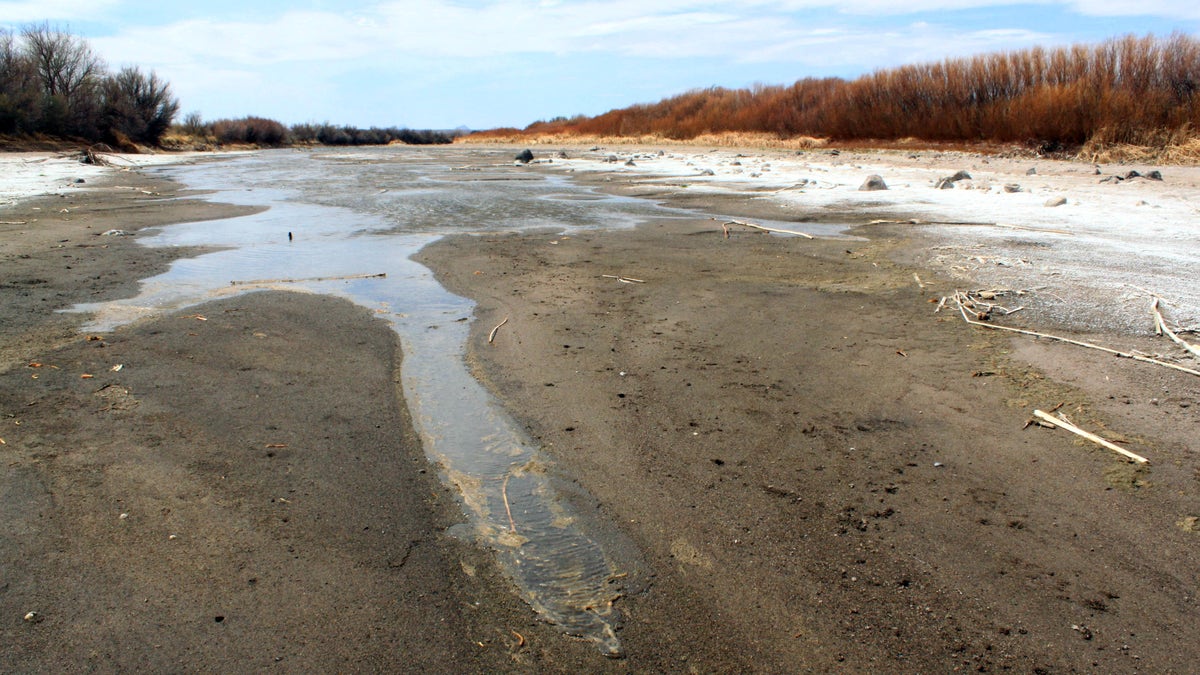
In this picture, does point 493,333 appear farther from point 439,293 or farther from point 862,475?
point 862,475

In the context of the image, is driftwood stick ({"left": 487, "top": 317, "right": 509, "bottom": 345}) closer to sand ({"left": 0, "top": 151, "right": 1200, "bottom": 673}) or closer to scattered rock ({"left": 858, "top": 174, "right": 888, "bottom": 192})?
sand ({"left": 0, "top": 151, "right": 1200, "bottom": 673})

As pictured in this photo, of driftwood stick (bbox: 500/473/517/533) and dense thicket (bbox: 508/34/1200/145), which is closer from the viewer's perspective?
driftwood stick (bbox: 500/473/517/533)

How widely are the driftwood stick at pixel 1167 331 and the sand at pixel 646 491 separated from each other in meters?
0.20

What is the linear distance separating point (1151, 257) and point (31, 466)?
26.6 feet

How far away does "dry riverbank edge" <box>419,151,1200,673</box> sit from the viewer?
7.56ft

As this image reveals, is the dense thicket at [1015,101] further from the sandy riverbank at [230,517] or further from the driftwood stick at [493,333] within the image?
the sandy riverbank at [230,517]

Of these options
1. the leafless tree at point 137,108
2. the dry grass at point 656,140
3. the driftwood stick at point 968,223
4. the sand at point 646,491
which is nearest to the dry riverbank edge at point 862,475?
the sand at point 646,491

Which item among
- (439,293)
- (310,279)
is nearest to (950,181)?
(439,293)

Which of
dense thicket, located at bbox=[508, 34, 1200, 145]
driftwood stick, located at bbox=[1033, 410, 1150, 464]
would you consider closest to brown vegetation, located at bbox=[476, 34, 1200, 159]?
dense thicket, located at bbox=[508, 34, 1200, 145]

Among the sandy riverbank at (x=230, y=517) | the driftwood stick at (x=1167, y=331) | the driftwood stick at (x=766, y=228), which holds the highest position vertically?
the driftwood stick at (x=766, y=228)

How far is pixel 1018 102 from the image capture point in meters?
21.6

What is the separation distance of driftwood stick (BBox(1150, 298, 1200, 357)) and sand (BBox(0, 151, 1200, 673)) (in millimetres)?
205

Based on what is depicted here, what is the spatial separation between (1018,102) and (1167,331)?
19.7 m

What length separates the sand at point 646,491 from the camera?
7.41ft
